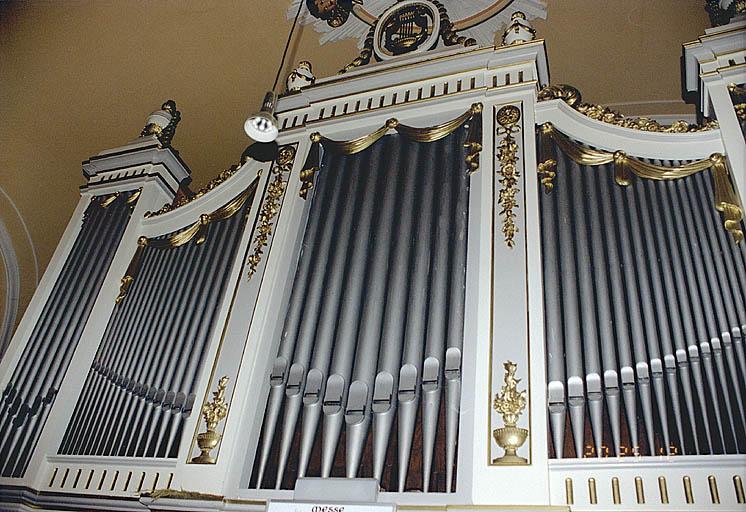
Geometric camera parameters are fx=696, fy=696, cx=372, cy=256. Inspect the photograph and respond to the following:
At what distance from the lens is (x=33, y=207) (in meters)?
7.63

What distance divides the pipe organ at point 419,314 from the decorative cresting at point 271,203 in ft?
0.06

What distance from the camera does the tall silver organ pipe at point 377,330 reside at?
354 centimetres

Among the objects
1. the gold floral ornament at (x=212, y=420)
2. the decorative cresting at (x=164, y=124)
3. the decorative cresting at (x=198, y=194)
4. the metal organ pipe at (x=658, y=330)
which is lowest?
the gold floral ornament at (x=212, y=420)

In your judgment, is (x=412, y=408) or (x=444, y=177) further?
(x=444, y=177)

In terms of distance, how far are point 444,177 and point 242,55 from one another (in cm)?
343

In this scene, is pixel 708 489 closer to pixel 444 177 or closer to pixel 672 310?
pixel 672 310

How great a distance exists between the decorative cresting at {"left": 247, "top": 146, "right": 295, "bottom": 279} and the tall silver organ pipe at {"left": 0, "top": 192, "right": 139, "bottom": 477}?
4.83 ft

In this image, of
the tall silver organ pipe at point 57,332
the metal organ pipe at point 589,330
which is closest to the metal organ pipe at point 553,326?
the metal organ pipe at point 589,330

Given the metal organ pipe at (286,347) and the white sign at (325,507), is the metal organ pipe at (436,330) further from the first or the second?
the metal organ pipe at (286,347)

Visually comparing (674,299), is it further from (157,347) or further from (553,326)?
(157,347)

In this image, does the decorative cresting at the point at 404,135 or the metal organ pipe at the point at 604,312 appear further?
the decorative cresting at the point at 404,135

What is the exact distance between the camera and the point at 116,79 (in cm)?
748

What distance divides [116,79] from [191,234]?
10.0 ft

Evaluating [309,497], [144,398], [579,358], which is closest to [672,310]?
[579,358]
